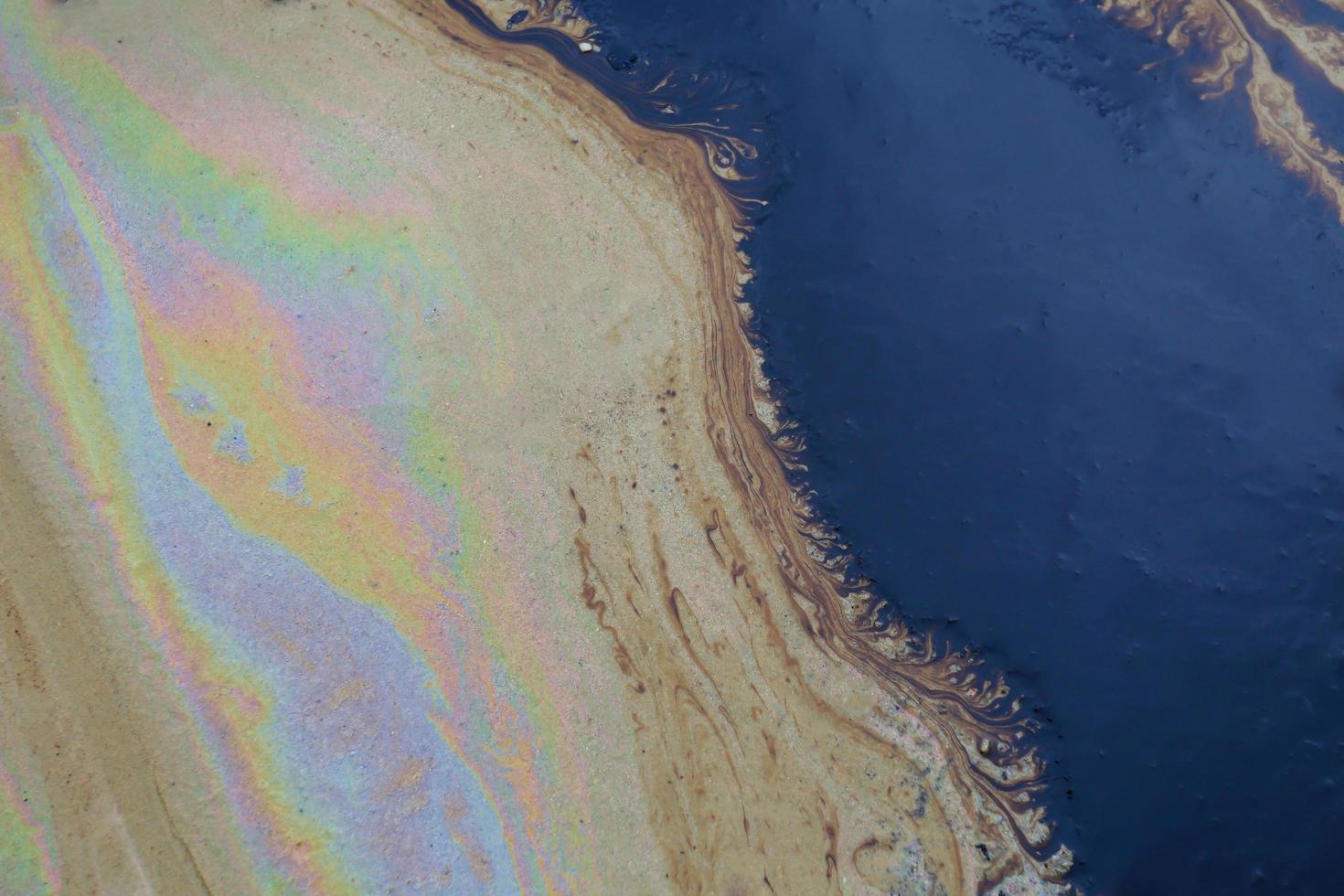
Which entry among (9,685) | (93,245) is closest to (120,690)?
(9,685)

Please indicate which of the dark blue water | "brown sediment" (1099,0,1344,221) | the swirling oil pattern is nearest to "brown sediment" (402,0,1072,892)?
the swirling oil pattern

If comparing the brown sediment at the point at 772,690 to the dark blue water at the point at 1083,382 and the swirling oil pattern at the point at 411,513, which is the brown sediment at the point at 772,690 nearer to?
the swirling oil pattern at the point at 411,513

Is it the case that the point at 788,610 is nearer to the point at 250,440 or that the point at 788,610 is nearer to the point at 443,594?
the point at 443,594

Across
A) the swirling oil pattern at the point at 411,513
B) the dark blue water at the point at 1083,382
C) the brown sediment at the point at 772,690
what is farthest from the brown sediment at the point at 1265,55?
the brown sediment at the point at 772,690

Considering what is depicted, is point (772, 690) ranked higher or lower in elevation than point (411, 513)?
higher

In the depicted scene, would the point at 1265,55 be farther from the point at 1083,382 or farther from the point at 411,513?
the point at 411,513

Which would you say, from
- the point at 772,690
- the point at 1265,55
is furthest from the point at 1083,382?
the point at 1265,55

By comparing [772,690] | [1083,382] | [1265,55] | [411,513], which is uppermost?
[1265,55]
